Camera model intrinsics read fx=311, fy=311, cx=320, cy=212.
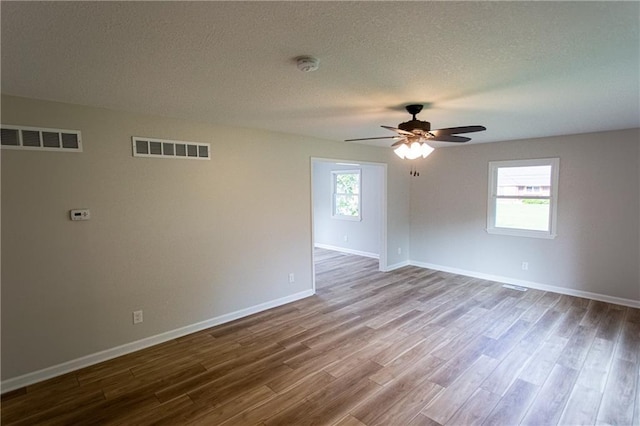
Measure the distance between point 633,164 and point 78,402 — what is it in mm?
6705

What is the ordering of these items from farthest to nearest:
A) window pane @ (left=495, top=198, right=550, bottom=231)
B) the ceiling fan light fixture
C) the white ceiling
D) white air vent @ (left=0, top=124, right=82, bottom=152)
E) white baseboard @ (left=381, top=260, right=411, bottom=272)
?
white baseboard @ (left=381, top=260, right=411, bottom=272)
window pane @ (left=495, top=198, right=550, bottom=231)
the ceiling fan light fixture
white air vent @ (left=0, top=124, right=82, bottom=152)
the white ceiling

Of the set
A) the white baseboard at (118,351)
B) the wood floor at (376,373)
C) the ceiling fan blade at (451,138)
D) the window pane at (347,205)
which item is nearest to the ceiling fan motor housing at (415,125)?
the ceiling fan blade at (451,138)

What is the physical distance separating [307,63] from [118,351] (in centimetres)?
327

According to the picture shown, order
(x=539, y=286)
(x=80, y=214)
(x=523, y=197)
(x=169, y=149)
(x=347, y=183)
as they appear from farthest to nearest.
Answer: (x=347, y=183), (x=523, y=197), (x=539, y=286), (x=169, y=149), (x=80, y=214)

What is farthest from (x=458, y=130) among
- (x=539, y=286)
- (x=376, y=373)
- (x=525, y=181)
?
(x=539, y=286)

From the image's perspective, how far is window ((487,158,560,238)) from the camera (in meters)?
4.87

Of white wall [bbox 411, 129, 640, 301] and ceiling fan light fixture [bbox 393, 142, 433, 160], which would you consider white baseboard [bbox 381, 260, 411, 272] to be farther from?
ceiling fan light fixture [bbox 393, 142, 433, 160]

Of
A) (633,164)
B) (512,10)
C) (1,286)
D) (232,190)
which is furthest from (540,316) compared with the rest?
(1,286)

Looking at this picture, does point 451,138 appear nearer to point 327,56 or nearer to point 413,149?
point 413,149

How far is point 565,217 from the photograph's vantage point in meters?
4.74

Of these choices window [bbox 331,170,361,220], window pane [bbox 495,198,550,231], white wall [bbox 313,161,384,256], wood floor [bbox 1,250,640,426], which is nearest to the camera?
wood floor [bbox 1,250,640,426]

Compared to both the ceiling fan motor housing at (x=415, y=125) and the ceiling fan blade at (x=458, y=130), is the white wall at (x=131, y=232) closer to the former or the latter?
the ceiling fan motor housing at (x=415, y=125)

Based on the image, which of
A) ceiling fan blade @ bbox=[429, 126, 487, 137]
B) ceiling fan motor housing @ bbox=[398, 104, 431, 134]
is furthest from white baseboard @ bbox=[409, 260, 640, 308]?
ceiling fan motor housing @ bbox=[398, 104, 431, 134]

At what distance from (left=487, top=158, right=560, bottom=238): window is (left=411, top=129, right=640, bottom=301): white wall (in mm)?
106
